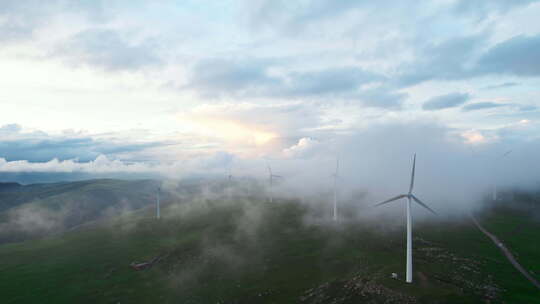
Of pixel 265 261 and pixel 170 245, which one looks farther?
pixel 170 245

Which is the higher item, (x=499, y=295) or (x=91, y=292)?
(x=499, y=295)

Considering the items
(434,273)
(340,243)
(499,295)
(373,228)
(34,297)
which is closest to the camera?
(499,295)

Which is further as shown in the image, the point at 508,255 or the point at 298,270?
the point at 508,255

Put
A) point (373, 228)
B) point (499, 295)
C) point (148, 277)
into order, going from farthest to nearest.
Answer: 1. point (373, 228)
2. point (148, 277)
3. point (499, 295)

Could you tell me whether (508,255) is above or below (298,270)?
above

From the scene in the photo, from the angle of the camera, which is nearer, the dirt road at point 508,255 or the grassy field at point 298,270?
the grassy field at point 298,270

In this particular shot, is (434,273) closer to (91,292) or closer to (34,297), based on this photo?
(91,292)

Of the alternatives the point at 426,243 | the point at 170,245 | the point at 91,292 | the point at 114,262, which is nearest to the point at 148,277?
the point at 91,292

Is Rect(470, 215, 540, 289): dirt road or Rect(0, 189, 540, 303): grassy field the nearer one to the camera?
Rect(0, 189, 540, 303): grassy field
